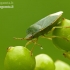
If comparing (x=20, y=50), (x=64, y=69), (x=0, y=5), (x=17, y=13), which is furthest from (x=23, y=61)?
(x=17, y=13)

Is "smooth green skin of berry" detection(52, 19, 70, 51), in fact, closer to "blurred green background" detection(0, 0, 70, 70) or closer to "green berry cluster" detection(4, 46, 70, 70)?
"green berry cluster" detection(4, 46, 70, 70)

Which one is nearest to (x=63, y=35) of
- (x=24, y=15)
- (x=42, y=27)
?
(x=42, y=27)

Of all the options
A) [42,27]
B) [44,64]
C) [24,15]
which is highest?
[42,27]

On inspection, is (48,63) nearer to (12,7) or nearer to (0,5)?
(0,5)

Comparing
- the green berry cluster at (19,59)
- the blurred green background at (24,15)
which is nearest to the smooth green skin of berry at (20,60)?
the green berry cluster at (19,59)

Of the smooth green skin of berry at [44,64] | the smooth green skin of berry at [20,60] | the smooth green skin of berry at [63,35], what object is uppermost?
the smooth green skin of berry at [63,35]

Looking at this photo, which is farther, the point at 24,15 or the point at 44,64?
the point at 24,15

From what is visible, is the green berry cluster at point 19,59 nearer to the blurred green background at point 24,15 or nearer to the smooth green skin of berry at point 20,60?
the smooth green skin of berry at point 20,60

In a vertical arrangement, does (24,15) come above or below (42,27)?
below

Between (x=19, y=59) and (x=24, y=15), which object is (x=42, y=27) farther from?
(x=24, y=15)
